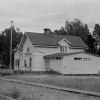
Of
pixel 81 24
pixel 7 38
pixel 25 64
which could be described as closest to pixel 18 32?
pixel 7 38

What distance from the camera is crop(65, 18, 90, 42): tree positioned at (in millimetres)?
70500

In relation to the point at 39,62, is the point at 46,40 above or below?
above

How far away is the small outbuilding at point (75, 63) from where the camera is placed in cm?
3316

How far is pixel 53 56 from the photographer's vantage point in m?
35.1

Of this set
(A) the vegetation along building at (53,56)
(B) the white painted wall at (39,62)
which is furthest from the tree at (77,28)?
(B) the white painted wall at (39,62)

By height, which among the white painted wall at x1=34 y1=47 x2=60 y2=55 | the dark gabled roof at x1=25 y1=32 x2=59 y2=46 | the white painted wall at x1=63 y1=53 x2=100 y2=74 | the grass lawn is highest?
the dark gabled roof at x1=25 y1=32 x2=59 y2=46

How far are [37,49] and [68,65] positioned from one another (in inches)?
295

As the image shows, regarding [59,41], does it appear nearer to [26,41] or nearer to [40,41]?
[40,41]

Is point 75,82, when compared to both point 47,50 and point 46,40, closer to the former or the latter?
A: point 47,50

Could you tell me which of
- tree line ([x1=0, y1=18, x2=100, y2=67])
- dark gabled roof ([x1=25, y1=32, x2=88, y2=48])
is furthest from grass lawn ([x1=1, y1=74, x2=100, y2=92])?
tree line ([x1=0, y1=18, x2=100, y2=67])

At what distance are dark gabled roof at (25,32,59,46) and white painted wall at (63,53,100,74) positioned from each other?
684cm

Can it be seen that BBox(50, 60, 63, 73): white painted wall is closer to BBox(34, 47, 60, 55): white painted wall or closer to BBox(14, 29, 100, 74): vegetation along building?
BBox(14, 29, 100, 74): vegetation along building

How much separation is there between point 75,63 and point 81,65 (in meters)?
1.17

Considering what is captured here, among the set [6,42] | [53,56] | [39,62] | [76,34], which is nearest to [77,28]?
[76,34]
